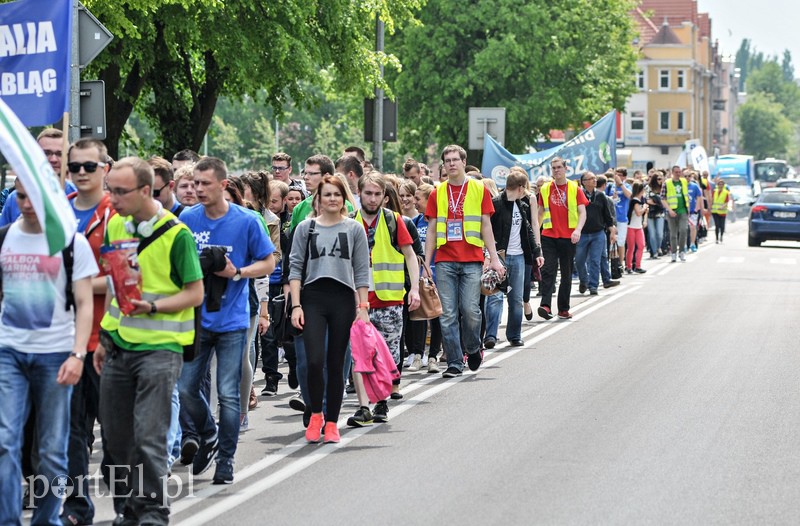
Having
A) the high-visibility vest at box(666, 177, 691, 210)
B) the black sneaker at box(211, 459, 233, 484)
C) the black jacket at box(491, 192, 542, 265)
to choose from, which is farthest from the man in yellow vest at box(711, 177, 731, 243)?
the black sneaker at box(211, 459, 233, 484)

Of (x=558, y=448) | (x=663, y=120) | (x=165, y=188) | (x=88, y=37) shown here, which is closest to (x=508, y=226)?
(x=88, y=37)

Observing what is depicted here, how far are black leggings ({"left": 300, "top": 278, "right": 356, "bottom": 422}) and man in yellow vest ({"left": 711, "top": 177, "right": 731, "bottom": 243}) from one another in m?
30.7

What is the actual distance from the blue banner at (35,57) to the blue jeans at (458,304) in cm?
441

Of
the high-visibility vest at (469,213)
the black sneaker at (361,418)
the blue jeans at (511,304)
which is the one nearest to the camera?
the black sneaker at (361,418)

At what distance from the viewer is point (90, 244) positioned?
7363mm

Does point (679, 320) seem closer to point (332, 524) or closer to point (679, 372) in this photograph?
point (679, 372)

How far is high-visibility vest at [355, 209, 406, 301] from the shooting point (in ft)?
37.0

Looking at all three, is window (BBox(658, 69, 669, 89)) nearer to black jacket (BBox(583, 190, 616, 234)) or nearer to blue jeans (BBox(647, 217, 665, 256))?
blue jeans (BBox(647, 217, 665, 256))

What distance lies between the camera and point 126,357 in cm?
715

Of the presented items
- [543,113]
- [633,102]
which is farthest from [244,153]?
[543,113]

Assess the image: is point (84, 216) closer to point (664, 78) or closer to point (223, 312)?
point (223, 312)

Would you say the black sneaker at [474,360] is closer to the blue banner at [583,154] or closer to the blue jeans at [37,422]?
the blue jeans at [37,422]

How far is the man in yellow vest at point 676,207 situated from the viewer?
30.8 m

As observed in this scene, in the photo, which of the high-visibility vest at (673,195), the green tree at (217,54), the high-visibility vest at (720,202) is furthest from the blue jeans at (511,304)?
the high-visibility vest at (720,202)
